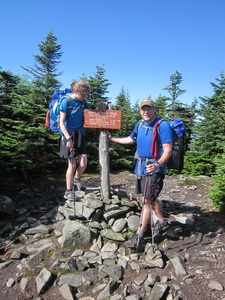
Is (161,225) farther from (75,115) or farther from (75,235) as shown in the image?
(75,115)

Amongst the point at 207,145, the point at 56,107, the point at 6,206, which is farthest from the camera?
the point at 207,145

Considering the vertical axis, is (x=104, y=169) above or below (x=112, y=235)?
above

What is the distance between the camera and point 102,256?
410 cm

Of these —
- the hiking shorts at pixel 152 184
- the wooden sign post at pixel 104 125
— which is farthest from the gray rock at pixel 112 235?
the hiking shorts at pixel 152 184

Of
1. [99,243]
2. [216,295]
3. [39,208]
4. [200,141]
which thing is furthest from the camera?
[200,141]

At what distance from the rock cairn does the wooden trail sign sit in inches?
76.0

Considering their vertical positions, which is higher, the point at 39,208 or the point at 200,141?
the point at 200,141

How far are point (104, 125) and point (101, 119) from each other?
0.17 m

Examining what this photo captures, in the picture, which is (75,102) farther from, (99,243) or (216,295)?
(216,295)

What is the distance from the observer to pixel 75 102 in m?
4.81

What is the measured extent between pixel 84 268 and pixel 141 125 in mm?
2941

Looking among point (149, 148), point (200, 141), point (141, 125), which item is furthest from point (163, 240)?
point (200, 141)

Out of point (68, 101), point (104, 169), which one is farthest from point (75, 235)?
point (68, 101)

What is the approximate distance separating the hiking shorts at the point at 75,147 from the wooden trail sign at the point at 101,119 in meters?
0.33
